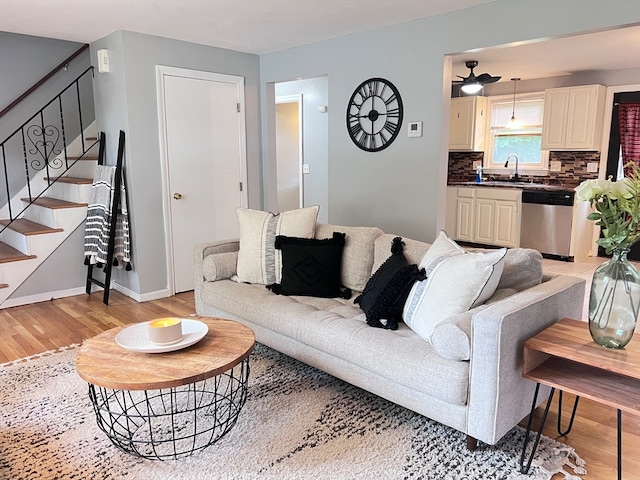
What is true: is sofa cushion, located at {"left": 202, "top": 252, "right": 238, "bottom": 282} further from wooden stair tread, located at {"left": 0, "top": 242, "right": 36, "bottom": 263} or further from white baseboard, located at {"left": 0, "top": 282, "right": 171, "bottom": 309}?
wooden stair tread, located at {"left": 0, "top": 242, "right": 36, "bottom": 263}

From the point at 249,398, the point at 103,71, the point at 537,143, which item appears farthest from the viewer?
the point at 537,143

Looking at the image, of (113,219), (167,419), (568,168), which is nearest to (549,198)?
(568,168)

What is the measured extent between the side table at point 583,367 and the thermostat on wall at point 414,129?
2096mm

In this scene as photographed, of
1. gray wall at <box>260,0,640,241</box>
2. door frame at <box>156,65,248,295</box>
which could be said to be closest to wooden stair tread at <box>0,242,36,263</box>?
door frame at <box>156,65,248,295</box>

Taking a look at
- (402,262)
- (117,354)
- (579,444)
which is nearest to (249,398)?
(117,354)

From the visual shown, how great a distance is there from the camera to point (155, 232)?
171 inches

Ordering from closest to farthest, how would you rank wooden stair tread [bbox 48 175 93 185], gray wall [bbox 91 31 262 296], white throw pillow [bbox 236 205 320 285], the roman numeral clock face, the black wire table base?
the black wire table base → white throw pillow [bbox 236 205 320 285] → the roman numeral clock face → gray wall [bbox 91 31 262 296] → wooden stair tread [bbox 48 175 93 185]

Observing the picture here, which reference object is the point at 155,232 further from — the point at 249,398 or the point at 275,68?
the point at 249,398

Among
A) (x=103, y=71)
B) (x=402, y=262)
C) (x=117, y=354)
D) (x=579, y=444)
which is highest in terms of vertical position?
(x=103, y=71)

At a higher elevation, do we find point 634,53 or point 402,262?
point 634,53

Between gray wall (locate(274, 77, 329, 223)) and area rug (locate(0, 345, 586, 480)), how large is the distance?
3921mm

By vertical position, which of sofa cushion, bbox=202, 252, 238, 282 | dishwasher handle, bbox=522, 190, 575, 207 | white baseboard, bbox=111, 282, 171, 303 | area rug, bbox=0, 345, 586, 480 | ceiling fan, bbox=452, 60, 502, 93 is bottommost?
area rug, bbox=0, 345, 586, 480

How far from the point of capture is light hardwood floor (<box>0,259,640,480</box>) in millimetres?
2074

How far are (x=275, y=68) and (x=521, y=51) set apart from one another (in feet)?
7.97
